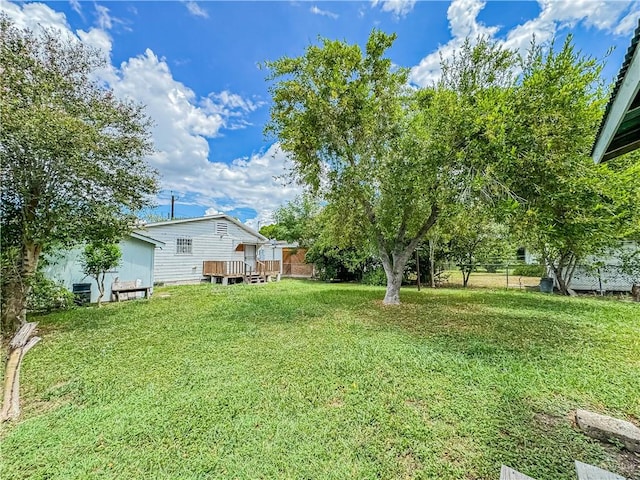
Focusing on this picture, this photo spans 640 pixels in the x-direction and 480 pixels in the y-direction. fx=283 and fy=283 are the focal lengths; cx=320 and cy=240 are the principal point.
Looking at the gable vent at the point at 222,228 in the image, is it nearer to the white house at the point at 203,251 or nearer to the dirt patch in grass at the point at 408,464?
the white house at the point at 203,251

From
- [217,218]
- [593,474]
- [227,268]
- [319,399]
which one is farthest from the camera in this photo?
[217,218]

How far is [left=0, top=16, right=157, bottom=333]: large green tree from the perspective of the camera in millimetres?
5309

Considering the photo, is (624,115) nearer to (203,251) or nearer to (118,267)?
(118,267)

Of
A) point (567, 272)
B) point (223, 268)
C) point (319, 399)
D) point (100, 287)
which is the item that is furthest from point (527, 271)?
point (100, 287)

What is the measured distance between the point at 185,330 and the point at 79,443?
374 centimetres

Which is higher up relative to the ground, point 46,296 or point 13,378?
point 46,296

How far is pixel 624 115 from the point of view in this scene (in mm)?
2117

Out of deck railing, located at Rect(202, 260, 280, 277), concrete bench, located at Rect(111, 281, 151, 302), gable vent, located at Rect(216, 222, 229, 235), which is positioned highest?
gable vent, located at Rect(216, 222, 229, 235)

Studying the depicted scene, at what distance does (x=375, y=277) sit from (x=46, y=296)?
42.0 ft

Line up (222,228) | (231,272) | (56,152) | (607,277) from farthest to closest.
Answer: (222,228) < (231,272) < (607,277) < (56,152)

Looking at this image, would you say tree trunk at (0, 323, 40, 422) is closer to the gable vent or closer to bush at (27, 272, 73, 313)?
bush at (27, 272, 73, 313)

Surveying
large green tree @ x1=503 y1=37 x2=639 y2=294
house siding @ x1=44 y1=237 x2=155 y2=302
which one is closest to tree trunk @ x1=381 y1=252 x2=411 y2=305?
large green tree @ x1=503 y1=37 x2=639 y2=294

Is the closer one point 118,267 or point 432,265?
point 118,267

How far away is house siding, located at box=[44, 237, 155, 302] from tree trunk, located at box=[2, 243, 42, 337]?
2308 mm
